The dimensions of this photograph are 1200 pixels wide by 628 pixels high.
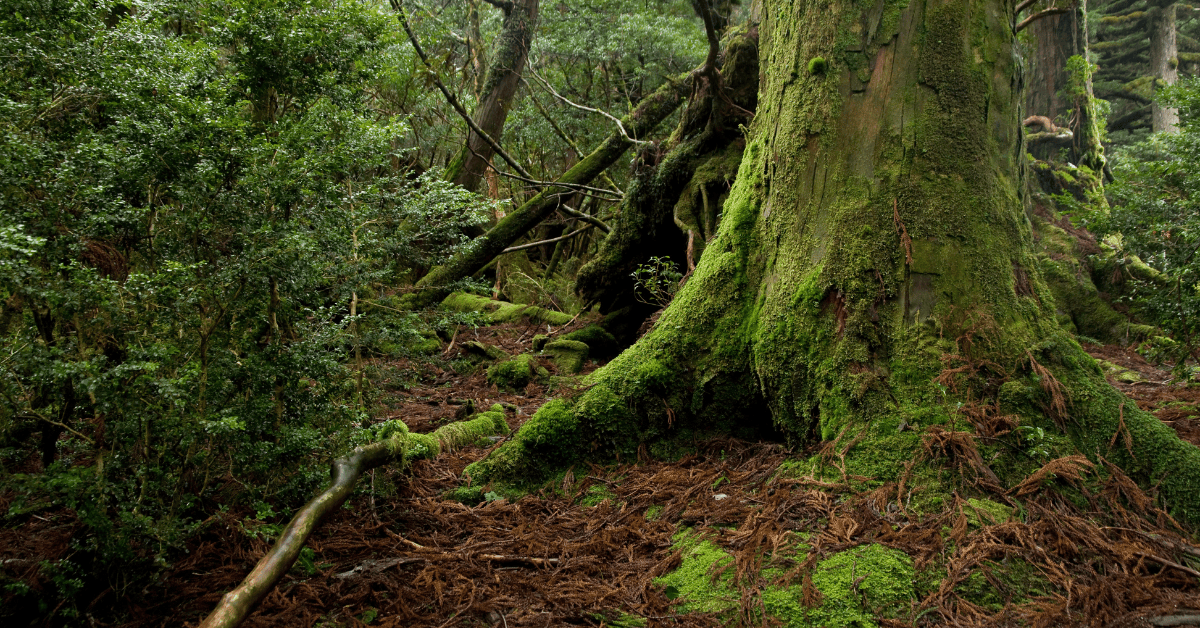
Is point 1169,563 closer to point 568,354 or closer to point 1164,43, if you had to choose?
point 568,354

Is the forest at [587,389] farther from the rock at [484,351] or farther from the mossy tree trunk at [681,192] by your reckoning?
the rock at [484,351]

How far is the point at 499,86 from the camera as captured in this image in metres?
10.7

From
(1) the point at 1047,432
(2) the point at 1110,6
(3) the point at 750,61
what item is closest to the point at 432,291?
(3) the point at 750,61

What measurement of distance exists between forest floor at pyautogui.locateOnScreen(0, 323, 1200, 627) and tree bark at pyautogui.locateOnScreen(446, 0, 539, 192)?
7.58 m

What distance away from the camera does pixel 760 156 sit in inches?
165

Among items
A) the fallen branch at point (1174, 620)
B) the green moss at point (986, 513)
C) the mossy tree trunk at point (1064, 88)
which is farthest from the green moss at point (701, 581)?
the mossy tree trunk at point (1064, 88)

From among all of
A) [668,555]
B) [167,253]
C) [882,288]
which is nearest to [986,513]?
[882,288]

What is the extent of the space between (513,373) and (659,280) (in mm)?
1770

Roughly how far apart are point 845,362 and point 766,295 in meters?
0.69

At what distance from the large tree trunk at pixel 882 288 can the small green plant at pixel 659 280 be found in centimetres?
186

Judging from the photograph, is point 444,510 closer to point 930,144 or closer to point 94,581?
point 94,581

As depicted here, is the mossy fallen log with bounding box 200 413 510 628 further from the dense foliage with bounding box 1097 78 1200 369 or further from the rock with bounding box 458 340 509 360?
the dense foliage with bounding box 1097 78 1200 369

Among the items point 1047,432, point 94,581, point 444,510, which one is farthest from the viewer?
point 444,510

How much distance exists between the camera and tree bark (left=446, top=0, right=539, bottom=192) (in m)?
10.5
